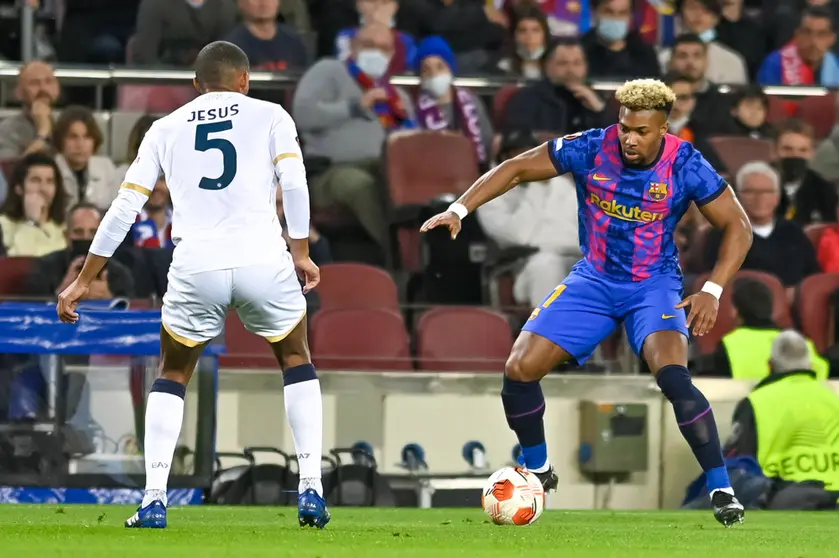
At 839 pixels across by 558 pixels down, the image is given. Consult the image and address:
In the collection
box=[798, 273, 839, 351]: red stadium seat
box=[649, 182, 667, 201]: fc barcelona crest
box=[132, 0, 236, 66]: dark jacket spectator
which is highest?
box=[132, 0, 236, 66]: dark jacket spectator

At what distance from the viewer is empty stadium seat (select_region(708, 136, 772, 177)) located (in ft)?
47.2

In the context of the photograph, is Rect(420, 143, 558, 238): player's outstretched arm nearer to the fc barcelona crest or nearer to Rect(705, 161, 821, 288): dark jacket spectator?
the fc barcelona crest

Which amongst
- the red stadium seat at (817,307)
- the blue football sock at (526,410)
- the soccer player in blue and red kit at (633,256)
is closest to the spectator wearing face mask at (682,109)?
the red stadium seat at (817,307)

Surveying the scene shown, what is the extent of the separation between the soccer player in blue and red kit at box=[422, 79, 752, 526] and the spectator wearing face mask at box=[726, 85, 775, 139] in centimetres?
701

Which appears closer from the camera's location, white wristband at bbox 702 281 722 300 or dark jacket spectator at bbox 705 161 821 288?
white wristband at bbox 702 281 722 300

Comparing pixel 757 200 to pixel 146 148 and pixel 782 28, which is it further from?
pixel 146 148

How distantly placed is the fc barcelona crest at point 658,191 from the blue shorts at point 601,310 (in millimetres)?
392

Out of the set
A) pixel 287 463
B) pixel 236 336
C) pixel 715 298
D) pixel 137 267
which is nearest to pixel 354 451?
pixel 287 463

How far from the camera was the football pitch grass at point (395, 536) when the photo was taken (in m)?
5.79

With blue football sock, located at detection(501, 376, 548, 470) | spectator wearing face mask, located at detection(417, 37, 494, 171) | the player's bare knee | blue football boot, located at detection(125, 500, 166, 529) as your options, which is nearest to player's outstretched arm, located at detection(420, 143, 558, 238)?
the player's bare knee

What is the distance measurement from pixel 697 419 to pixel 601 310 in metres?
0.71

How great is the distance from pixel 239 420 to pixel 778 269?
15.2 feet

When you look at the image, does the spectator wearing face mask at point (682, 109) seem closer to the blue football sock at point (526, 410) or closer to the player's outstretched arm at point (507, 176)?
the player's outstretched arm at point (507, 176)

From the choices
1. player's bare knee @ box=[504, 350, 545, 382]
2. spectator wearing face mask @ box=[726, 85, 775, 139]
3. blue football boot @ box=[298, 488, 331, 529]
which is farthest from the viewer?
spectator wearing face mask @ box=[726, 85, 775, 139]
